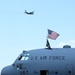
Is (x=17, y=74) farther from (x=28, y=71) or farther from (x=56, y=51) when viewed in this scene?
(x=56, y=51)

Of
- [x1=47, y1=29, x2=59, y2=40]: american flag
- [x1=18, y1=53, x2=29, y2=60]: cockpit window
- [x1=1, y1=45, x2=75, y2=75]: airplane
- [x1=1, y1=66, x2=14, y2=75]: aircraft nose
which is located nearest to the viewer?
[x1=1, y1=45, x2=75, y2=75]: airplane

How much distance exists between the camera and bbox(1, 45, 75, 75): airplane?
2666cm

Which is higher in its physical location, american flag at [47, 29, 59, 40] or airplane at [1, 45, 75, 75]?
american flag at [47, 29, 59, 40]

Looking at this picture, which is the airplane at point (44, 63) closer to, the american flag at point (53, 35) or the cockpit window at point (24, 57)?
the cockpit window at point (24, 57)

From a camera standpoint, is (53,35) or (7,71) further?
(53,35)

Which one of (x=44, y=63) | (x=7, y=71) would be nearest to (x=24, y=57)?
(x=7, y=71)

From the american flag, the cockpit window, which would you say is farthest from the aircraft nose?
the american flag

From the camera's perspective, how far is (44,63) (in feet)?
89.1

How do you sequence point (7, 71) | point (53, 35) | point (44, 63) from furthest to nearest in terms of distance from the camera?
1. point (53, 35)
2. point (7, 71)
3. point (44, 63)

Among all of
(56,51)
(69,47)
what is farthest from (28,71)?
(69,47)

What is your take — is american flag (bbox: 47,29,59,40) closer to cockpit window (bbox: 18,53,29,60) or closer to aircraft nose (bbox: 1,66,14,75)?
cockpit window (bbox: 18,53,29,60)

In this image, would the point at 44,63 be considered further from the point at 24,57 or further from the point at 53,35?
the point at 53,35

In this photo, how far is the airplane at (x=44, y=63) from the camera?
2666cm

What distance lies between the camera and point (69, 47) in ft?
96.3
